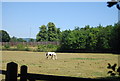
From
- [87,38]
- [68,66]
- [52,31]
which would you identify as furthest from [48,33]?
[68,66]

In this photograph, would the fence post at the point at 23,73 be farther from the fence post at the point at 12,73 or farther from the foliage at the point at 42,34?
the foliage at the point at 42,34

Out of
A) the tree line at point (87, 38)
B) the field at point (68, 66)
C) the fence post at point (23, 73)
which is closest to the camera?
the fence post at point (23, 73)

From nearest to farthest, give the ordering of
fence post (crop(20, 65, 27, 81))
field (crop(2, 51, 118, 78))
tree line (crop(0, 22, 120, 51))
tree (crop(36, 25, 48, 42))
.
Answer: fence post (crop(20, 65, 27, 81)) < field (crop(2, 51, 118, 78)) < tree line (crop(0, 22, 120, 51)) < tree (crop(36, 25, 48, 42))

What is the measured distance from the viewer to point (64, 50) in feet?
149

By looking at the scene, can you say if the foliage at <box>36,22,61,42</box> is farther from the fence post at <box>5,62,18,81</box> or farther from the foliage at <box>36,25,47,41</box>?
the fence post at <box>5,62,18,81</box>

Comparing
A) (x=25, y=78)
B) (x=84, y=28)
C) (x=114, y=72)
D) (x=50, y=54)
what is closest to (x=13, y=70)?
(x=25, y=78)

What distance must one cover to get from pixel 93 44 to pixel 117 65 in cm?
4102

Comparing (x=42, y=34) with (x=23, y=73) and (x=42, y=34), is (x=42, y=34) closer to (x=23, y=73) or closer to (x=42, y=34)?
(x=42, y=34)

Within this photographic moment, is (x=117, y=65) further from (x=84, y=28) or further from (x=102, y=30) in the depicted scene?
(x=84, y=28)

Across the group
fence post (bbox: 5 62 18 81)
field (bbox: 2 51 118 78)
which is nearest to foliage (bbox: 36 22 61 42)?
field (bbox: 2 51 118 78)

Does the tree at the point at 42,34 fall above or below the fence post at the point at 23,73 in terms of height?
above

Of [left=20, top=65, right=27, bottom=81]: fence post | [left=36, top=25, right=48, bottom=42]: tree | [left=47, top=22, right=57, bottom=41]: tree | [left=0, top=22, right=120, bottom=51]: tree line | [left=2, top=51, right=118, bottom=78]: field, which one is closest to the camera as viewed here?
[left=20, top=65, right=27, bottom=81]: fence post

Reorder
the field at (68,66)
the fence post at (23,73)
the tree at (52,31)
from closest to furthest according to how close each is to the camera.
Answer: the fence post at (23,73) < the field at (68,66) < the tree at (52,31)

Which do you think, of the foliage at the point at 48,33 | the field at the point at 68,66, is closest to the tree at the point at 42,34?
the foliage at the point at 48,33
